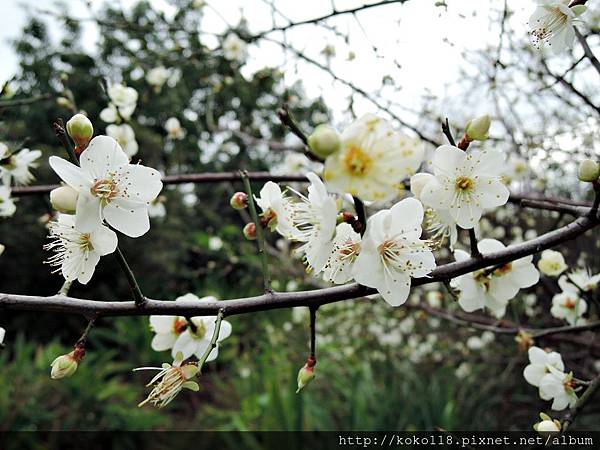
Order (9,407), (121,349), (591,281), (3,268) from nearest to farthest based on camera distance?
(591,281) → (9,407) → (121,349) → (3,268)

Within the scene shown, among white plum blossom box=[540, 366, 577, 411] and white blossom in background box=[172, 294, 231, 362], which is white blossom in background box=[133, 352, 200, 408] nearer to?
white blossom in background box=[172, 294, 231, 362]

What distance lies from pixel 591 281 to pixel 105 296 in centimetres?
648

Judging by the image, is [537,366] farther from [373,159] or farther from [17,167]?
[17,167]

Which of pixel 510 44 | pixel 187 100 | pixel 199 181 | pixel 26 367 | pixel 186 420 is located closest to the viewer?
pixel 199 181

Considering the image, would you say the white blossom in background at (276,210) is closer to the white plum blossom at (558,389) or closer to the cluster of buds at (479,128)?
the cluster of buds at (479,128)

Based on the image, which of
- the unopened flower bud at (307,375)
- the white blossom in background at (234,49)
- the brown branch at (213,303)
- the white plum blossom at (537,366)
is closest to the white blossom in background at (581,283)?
the white plum blossom at (537,366)

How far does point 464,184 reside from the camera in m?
0.88

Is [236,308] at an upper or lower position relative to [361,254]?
lower

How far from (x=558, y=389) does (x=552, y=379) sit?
0.02m

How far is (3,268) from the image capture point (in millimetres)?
6531

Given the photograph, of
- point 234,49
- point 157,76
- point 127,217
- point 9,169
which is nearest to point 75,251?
point 127,217

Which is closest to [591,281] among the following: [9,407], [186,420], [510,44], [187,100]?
[510,44]

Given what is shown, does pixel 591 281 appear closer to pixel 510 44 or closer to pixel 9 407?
pixel 510 44

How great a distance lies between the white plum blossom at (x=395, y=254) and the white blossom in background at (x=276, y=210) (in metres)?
0.20
